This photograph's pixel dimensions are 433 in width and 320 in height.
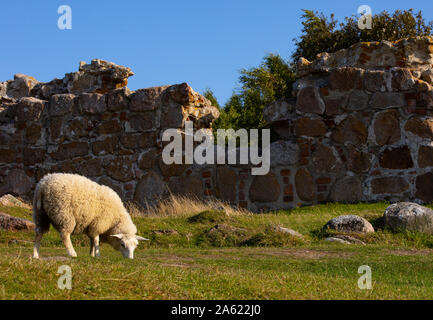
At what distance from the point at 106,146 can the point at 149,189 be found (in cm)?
170

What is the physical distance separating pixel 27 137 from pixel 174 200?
204 inches

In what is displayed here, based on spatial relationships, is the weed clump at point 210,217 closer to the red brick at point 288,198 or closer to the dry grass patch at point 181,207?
the dry grass patch at point 181,207

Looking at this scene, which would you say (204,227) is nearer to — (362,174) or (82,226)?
(82,226)

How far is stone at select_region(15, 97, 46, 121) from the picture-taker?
15.8 meters

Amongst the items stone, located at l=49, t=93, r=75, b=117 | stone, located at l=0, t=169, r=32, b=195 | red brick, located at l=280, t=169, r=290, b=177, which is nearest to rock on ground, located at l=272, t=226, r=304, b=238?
red brick, located at l=280, t=169, r=290, b=177

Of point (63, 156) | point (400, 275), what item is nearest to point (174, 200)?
point (63, 156)

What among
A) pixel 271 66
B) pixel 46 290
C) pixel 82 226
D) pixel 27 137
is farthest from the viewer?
pixel 271 66

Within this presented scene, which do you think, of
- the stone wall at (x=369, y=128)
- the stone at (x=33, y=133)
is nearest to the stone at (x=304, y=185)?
the stone wall at (x=369, y=128)

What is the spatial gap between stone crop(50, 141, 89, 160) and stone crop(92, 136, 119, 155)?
0.31m

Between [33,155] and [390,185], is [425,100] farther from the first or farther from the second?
[33,155]

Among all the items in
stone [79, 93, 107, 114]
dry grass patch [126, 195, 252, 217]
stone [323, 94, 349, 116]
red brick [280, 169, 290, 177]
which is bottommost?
dry grass patch [126, 195, 252, 217]

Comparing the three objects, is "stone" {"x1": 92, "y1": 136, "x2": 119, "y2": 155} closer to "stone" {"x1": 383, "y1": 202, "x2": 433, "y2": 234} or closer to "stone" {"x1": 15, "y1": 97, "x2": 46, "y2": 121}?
"stone" {"x1": 15, "y1": 97, "x2": 46, "y2": 121}

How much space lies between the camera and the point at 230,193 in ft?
43.9

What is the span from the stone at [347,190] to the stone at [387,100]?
172 cm
